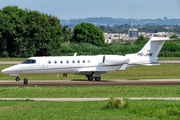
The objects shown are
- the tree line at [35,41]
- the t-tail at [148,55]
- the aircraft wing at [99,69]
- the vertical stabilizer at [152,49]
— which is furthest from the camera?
the tree line at [35,41]

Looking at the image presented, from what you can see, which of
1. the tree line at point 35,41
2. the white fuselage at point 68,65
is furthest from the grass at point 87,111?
the tree line at point 35,41

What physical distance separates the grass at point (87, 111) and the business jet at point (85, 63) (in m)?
14.4

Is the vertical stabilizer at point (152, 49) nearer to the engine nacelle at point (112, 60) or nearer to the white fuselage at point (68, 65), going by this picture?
the engine nacelle at point (112, 60)

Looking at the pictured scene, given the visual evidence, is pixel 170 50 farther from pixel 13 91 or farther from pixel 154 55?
pixel 13 91

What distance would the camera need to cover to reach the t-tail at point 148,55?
37.6 meters

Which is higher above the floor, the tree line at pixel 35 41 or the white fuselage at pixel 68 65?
the tree line at pixel 35 41

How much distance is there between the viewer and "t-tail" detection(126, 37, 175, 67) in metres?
37.6

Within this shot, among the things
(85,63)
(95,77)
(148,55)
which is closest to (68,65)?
(85,63)

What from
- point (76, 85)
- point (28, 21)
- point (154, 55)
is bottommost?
point (76, 85)

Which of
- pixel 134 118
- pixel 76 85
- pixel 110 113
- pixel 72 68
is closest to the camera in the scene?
pixel 134 118

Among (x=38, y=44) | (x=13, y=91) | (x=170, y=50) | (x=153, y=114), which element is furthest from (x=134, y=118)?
(x=170, y=50)

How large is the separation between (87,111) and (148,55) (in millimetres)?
20769

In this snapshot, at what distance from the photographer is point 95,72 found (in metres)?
37.3

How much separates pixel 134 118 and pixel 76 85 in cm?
1567
